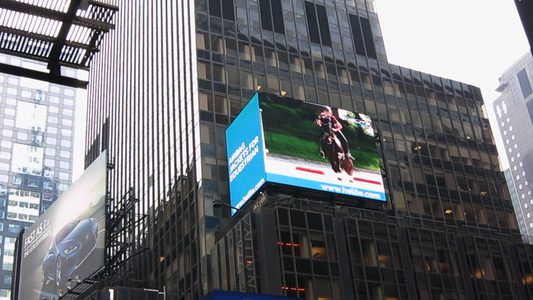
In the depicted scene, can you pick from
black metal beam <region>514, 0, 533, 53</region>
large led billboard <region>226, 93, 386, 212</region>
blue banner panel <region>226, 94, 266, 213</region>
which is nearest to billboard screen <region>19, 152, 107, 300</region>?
blue banner panel <region>226, 94, 266, 213</region>

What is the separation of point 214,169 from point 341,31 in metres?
24.8

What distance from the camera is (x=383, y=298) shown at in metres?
48.0

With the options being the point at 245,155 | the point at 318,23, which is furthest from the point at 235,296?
the point at 318,23

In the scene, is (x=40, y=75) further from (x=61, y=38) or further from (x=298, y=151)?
(x=298, y=151)

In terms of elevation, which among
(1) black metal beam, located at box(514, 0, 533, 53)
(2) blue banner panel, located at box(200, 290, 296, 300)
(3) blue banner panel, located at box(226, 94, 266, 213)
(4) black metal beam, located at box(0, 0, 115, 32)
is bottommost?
(1) black metal beam, located at box(514, 0, 533, 53)

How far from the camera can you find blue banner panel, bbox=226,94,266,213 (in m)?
51.5

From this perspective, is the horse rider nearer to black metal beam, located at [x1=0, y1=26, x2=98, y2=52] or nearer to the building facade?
black metal beam, located at [x1=0, y1=26, x2=98, y2=52]

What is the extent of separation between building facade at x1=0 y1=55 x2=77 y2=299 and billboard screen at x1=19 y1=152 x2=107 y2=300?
87826 mm

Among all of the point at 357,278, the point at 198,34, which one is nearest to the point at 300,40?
the point at 198,34

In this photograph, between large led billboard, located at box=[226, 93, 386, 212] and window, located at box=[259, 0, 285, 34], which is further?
window, located at box=[259, 0, 285, 34]

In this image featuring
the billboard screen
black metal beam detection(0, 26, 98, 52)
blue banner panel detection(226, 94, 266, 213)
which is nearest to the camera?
black metal beam detection(0, 26, 98, 52)

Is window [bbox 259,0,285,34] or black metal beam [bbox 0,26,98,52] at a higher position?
window [bbox 259,0,285,34]

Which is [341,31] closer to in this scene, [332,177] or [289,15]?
[289,15]

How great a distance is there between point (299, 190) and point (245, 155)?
4870 mm
